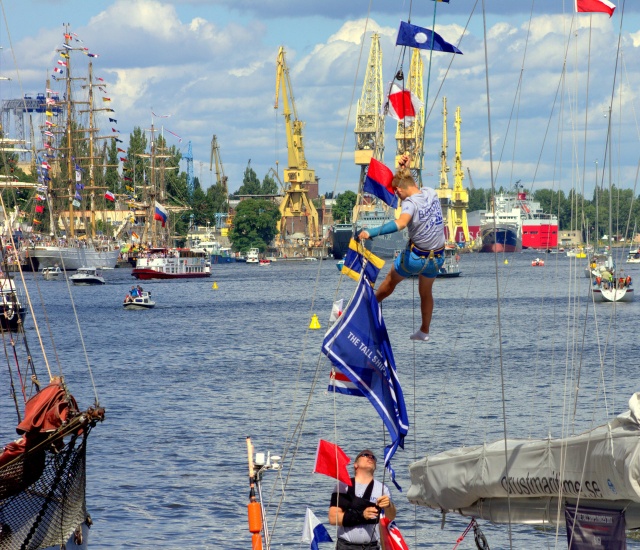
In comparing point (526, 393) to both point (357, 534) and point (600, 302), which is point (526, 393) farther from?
point (600, 302)

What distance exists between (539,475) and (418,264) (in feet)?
7.55

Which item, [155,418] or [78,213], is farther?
[78,213]

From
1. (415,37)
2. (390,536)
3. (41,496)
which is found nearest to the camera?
(390,536)

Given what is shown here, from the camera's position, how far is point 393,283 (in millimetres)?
11422

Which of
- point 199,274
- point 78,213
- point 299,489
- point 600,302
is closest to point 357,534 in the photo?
point 299,489

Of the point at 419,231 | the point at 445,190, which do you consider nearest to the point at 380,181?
the point at 419,231

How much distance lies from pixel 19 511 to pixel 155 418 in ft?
70.6

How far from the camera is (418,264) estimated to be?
36.2 feet

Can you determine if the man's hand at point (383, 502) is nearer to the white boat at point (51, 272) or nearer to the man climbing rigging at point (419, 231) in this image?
the man climbing rigging at point (419, 231)

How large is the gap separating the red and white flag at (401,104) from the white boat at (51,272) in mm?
123083

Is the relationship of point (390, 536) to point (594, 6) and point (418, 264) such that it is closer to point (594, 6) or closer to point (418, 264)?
point (418, 264)

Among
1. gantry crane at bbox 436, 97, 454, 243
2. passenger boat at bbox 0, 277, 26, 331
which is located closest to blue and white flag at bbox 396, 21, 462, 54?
passenger boat at bbox 0, 277, 26, 331

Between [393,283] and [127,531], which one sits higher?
[393,283]

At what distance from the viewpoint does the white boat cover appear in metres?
9.98
